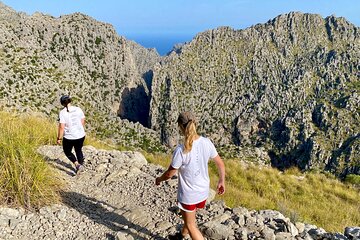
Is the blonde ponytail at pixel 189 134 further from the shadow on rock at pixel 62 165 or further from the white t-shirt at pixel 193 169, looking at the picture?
the shadow on rock at pixel 62 165

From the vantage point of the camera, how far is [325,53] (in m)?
156

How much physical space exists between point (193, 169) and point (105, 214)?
9.91ft

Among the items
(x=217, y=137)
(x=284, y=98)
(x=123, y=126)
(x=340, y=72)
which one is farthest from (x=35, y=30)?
(x=340, y=72)

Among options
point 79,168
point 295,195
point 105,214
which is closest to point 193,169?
point 105,214

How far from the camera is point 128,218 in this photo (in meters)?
6.70

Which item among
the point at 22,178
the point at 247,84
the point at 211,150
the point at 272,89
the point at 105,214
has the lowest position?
the point at 272,89

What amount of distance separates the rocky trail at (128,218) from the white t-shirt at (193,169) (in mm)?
1399

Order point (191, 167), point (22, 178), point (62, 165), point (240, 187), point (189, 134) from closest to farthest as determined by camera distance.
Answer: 1. point (189, 134)
2. point (191, 167)
3. point (22, 178)
4. point (62, 165)
5. point (240, 187)

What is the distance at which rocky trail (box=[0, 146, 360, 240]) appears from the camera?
19.8 feet

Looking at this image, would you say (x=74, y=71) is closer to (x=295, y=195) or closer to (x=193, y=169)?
(x=295, y=195)

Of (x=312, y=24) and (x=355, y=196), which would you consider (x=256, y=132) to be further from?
(x=355, y=196)

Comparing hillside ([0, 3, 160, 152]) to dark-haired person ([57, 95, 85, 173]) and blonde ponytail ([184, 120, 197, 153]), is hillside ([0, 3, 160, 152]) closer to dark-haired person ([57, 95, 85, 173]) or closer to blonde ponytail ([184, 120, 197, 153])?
dark-haired person ([57, 95, 85, 173])

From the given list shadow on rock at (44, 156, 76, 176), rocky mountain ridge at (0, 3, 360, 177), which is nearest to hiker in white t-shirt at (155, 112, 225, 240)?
shadow on rock at (44, 156, 76, 176)

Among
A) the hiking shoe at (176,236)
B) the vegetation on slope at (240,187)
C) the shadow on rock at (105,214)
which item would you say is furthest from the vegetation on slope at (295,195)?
the shadow on rock at (105,214)
